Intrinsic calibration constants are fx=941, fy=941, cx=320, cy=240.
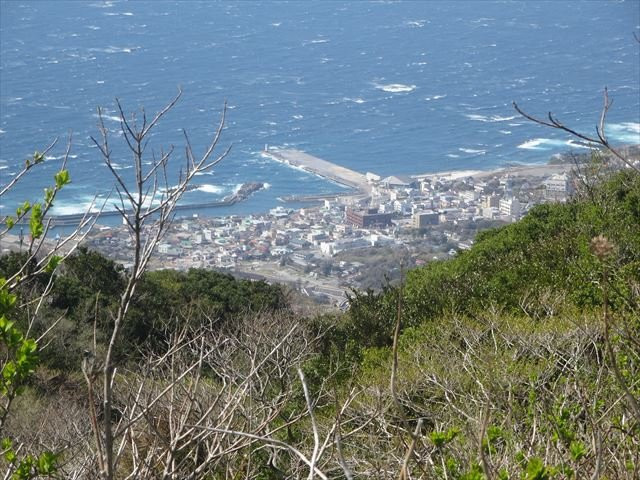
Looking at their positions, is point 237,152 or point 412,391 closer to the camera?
point 412,391

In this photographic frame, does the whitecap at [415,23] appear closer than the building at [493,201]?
No

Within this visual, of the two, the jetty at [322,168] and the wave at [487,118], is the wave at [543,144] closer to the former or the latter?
the wave at [487,118]

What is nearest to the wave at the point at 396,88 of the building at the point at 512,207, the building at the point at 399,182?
the building at the point at 399,182

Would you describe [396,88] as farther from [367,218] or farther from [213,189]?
[367,218]

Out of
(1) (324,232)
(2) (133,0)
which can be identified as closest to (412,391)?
(1) (324,232)

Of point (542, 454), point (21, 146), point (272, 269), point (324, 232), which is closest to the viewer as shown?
point (542, 454)

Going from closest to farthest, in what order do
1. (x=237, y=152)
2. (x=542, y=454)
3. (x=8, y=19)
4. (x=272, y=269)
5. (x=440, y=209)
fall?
1. (x=542, y=454)
2. (x=272, y=269)
3. (x=440, y=209)
4. (x=237, y=152)
5. (x=8, y=19)

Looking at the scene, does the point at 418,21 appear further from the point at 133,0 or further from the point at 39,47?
the point at 39,47

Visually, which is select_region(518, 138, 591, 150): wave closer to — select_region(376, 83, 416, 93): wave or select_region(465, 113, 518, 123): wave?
select_region(465, 113, 518, 123): wave
